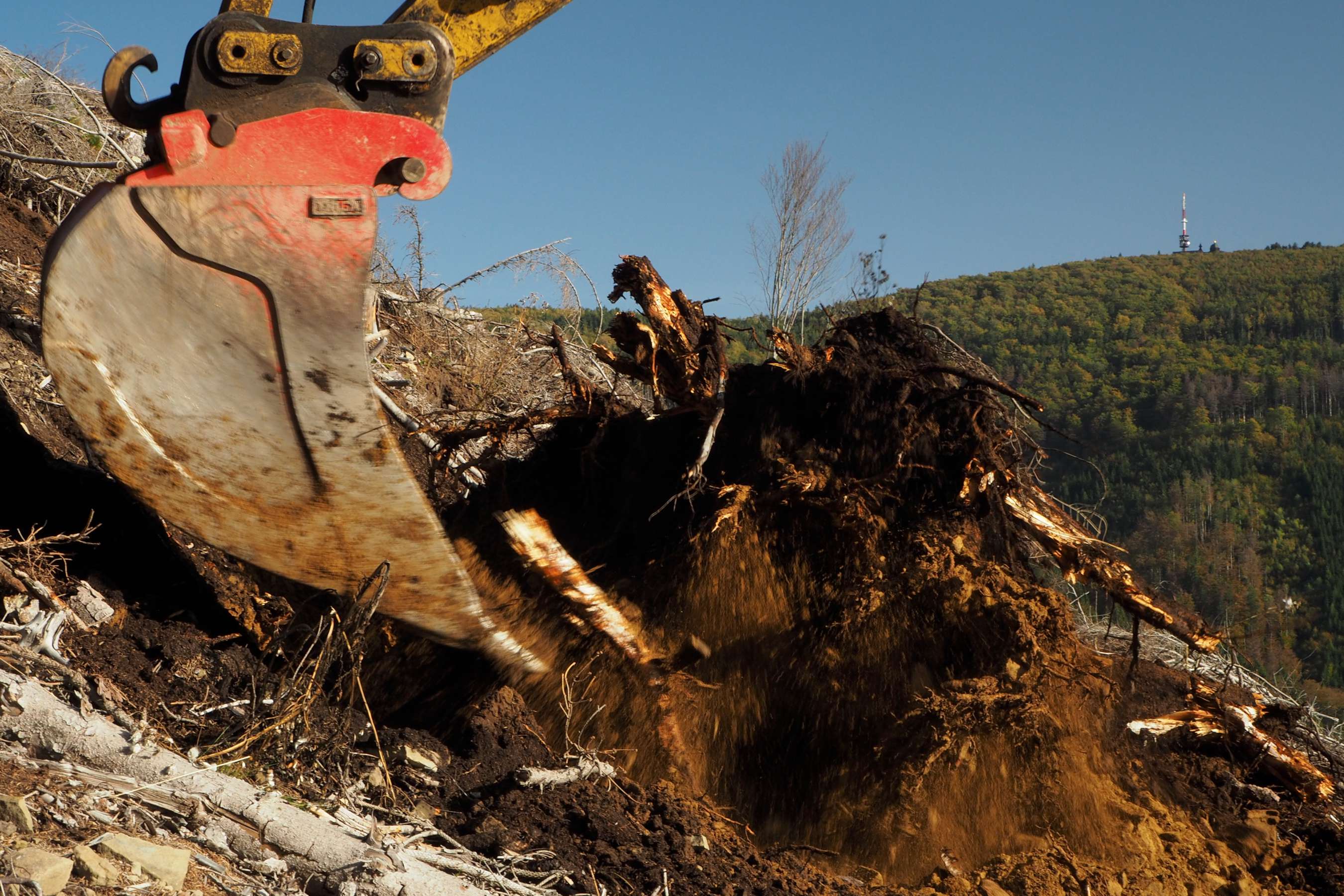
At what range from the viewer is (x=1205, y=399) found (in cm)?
3584

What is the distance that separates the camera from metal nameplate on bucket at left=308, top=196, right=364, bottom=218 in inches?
113

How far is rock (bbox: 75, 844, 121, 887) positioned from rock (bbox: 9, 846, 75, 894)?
0.14ft

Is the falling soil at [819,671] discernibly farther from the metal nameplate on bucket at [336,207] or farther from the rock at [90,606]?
the metal nameplate on bucket at [336,207]

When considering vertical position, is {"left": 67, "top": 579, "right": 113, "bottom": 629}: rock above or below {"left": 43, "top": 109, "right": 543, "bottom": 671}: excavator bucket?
below

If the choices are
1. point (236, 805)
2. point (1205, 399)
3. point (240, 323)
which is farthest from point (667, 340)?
point (1205, 399)

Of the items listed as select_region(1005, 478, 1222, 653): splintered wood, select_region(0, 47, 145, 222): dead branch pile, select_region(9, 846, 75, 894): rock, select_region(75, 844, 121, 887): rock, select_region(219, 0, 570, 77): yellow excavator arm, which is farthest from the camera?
select_region(0, 47, 145, 222): dead branch pile

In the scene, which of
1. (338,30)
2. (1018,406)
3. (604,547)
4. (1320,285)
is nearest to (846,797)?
(604,547)

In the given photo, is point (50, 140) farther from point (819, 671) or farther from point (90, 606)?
point (819, 671)

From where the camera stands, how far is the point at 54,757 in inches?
98.9

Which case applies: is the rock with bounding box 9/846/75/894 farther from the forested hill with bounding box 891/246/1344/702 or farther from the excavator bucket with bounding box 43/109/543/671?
the forested hill with bounding box 891/246/1344/702

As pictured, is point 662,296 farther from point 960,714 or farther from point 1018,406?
point 960,714

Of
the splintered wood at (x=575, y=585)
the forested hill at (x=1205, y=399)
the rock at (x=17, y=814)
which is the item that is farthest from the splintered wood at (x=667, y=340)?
the forested hill at (x=1205, y=399)

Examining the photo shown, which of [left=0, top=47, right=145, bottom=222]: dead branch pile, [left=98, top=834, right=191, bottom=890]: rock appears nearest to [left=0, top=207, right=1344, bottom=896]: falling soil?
[left=98, top=834, right=191, bottom=890]: rock

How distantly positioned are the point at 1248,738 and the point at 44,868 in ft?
13.2
